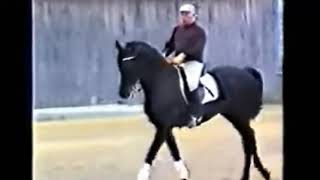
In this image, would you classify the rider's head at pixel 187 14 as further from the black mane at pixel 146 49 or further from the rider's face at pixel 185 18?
the black mane at pixel 146 49

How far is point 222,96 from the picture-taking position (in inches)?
63.7

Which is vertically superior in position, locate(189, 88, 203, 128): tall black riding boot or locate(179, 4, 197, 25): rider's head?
locate(179, 4, 197, 25): rider's head

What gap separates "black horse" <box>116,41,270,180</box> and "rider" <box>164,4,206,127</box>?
0.11ft

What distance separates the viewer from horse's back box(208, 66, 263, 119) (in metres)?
1.61

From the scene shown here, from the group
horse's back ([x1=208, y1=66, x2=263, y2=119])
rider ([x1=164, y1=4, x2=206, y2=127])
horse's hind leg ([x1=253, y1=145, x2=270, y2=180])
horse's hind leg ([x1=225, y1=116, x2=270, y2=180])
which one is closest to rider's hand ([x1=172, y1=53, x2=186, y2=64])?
rider ([x1=164, y1=4, x2=206, y2=127])

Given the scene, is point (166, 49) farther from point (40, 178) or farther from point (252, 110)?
point (40, 178)

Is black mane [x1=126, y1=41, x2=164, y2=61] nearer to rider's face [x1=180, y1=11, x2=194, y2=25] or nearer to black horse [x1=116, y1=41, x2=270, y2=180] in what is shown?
black horse [x1=116, y1=41, x2=270, y2=180]

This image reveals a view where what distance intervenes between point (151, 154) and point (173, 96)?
0.60ft

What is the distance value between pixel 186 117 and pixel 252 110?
7.9 inches

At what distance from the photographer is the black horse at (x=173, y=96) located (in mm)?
1569

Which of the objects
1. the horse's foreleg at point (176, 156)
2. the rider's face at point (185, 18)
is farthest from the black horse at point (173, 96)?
the rider's face at point (185, 18)

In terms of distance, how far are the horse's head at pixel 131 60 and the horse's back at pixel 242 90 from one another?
205mm

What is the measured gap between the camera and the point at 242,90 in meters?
1.62
